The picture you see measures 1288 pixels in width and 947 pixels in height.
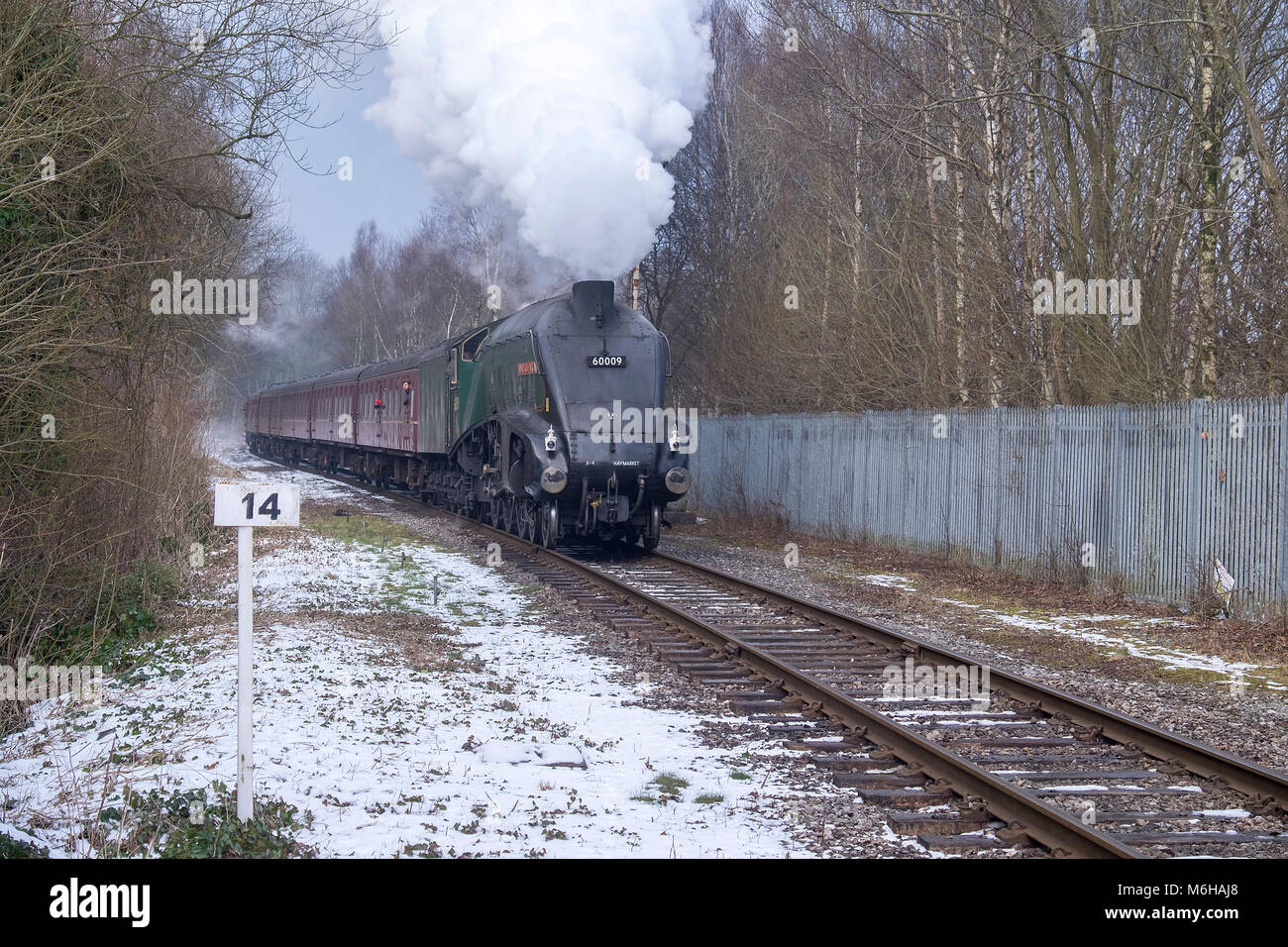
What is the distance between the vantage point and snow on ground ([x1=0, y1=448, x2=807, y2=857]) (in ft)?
17.5

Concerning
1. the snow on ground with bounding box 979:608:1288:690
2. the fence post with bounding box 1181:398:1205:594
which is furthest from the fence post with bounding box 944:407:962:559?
the fence post with bounding box 1181:398:1205:594

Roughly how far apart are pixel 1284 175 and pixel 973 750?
11391mm

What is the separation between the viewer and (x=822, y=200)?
23.8m

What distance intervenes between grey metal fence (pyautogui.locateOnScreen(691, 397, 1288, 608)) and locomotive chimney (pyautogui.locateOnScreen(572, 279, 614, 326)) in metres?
5.27

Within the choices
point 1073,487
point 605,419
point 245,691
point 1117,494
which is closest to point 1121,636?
point 1117,494

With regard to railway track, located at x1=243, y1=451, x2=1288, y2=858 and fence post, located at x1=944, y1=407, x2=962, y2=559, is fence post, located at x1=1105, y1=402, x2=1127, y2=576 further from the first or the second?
railway track, located at x1=243, y1=451, x2=1288, y2=858

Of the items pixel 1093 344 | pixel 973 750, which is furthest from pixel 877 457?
pixel 973 750

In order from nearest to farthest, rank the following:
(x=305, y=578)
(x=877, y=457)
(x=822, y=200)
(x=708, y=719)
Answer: (x=708, y=719) < (x=305, y=578) < (x=877, y=457) < (x=822, y=200)

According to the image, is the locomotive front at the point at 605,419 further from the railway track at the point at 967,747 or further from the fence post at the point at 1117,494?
the fence post at the point at 1117,494

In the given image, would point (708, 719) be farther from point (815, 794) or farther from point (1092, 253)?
point (1092, 253)

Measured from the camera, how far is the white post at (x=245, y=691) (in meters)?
5.08

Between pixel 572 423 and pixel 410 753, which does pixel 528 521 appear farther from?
pixel 410 753

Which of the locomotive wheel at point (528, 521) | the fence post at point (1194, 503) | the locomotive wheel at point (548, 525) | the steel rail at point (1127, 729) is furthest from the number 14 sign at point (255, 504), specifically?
the locomotive wheel at point (528, 521)

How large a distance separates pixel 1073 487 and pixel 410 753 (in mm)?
10101
